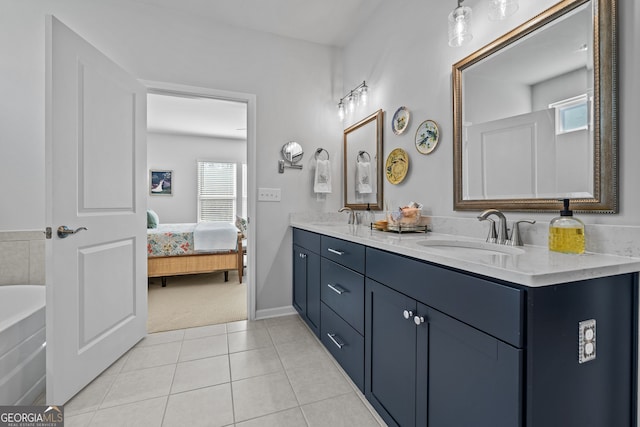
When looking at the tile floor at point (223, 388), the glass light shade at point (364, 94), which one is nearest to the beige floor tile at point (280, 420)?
the tile floor at point (223, 388)

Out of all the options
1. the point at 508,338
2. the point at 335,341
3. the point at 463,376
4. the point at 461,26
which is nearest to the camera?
the point at 508,338

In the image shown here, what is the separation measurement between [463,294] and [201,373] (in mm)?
1610

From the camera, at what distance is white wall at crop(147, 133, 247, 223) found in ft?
18.9

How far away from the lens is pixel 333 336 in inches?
69.1

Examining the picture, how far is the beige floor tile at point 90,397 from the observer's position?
1.42 metres

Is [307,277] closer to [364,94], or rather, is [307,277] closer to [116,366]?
[116,366]

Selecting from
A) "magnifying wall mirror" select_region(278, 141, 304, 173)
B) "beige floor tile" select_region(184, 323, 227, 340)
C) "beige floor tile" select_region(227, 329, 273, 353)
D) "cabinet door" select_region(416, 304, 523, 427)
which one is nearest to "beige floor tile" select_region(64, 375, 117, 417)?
"beige floor tile" select_region(184, 323, 227, 340)

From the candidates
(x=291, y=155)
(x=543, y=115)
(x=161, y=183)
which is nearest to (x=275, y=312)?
(x=291, y=155)

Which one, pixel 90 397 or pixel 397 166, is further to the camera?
pixel 397 166

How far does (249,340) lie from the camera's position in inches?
85.5

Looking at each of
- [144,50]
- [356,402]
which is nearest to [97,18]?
[144,50]

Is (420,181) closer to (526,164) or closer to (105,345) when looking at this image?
(526,164)

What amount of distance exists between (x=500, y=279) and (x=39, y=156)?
2.85 meters

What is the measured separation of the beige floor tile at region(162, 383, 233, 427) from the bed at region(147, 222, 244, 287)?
229cm
